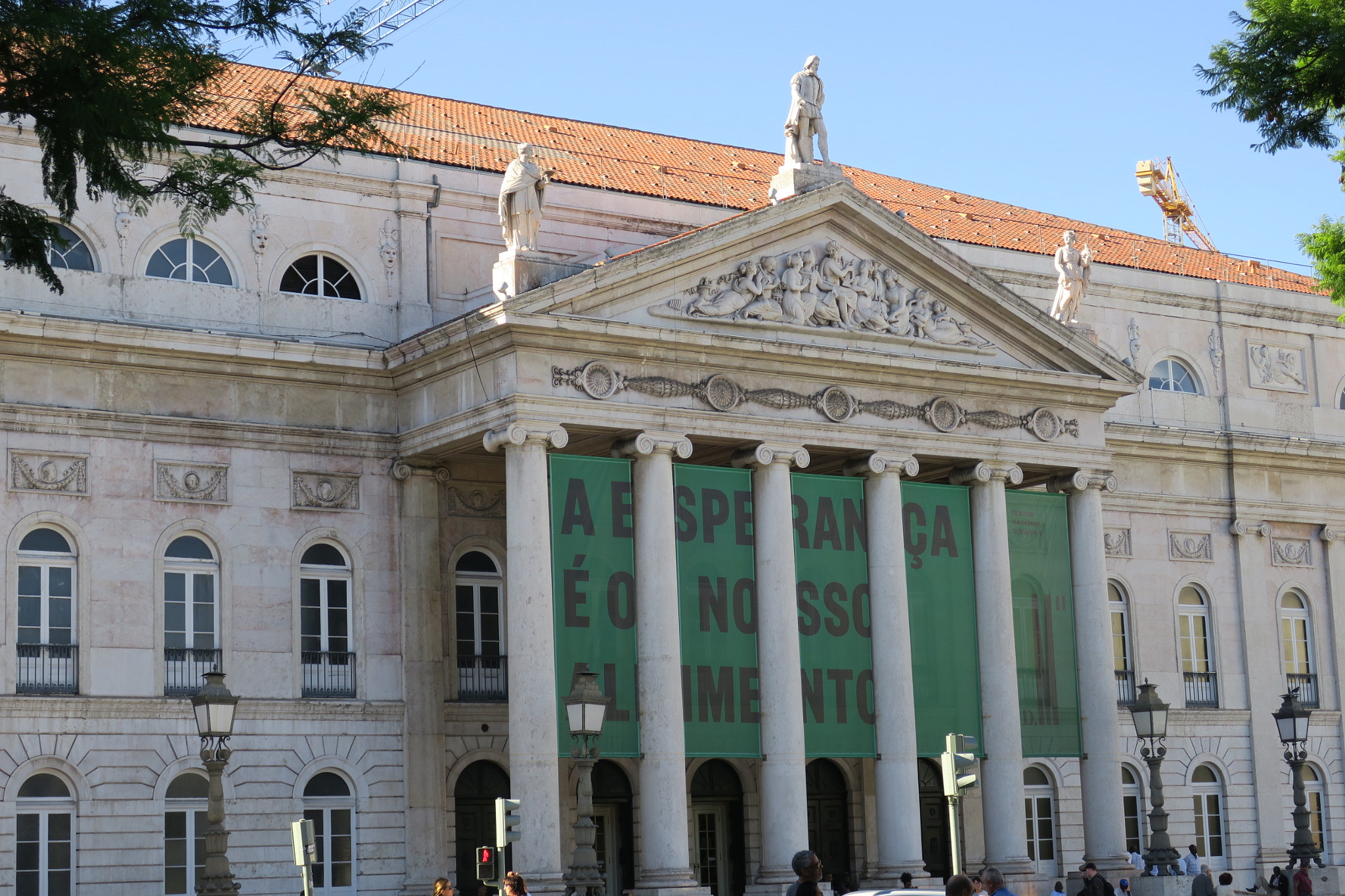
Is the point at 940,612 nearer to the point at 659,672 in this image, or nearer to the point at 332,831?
the point at 659,672

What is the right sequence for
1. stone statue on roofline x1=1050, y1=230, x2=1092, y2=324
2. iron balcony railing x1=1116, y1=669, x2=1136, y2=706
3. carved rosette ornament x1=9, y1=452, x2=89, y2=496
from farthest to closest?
iron balcony railing x1=1116, y1=669, x2=1136, y2=706
stone statue on roofline x1=1050, y1=230, x2=1092, y2=324
carved rosette ornament x1=9, y1=452, x2=89, y2=496

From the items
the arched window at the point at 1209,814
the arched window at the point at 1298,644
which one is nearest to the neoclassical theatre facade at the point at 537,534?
the arched window at the point at 1209,814

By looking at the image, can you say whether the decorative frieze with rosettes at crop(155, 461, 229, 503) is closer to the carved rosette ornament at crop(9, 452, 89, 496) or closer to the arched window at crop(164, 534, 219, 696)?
the arched window at crop(164, 534, 219, 696)

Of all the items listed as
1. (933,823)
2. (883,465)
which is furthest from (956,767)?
(933,823)

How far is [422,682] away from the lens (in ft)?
105

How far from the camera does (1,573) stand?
94.7 ft

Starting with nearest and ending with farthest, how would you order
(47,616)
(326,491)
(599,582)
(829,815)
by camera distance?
(47,616) → (599,582) → (326,491) → (829,815)

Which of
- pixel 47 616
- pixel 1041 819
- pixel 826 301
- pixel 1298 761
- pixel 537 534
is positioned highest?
pixel 826 301

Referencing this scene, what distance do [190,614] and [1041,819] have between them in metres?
17.6

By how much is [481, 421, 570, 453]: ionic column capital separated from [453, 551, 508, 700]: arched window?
393cm

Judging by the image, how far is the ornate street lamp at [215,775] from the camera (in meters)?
23.2

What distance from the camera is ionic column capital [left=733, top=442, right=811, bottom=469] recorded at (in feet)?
104

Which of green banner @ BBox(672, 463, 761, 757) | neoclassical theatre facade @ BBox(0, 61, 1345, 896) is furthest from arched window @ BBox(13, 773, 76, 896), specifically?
green banner @ BBox(672, 463, 761, 757)

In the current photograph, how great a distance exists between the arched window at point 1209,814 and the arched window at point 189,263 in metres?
22.2
